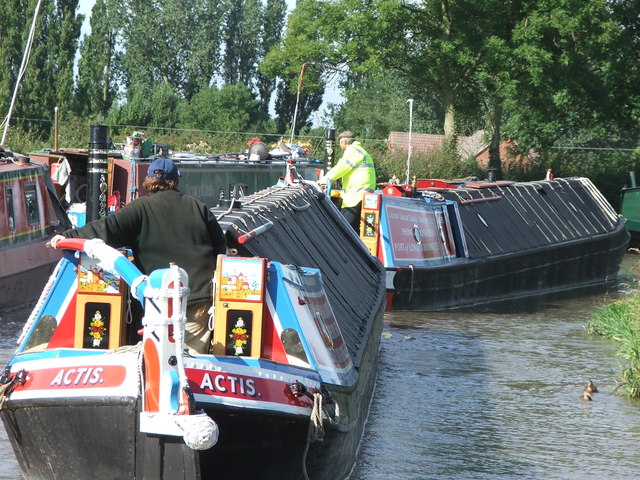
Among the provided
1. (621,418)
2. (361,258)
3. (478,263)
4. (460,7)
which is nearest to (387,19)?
(460,7)

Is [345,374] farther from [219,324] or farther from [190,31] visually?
[190,31]

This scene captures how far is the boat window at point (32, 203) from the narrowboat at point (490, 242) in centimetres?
453

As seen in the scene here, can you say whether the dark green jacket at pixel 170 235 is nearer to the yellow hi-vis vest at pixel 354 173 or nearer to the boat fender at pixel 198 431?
Result: the boat fender at pixel 198 431

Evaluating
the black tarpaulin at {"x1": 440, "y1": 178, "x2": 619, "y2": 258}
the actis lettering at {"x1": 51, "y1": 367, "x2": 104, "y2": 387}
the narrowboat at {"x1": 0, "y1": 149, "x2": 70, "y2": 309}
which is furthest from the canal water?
the black tarpaulin at {"x1": 440, "y1": 178, "x2": 619, "y2": 258}

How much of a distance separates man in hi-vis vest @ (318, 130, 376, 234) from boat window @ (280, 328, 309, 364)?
29.0 ft

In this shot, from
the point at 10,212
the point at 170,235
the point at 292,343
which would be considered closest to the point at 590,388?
the point at 292,343

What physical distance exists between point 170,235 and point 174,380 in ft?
4.43

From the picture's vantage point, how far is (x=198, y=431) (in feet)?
17.4

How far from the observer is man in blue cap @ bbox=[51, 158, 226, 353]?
6.49 m

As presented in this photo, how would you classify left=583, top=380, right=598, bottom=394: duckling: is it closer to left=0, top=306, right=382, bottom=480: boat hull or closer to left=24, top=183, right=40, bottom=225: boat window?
left=0, top=306, right=382, bottom=480: boat hull

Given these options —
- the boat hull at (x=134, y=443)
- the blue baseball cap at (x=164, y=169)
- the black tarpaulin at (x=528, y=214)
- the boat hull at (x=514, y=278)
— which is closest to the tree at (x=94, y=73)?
the black tarpaulin at (x=528, y=214)

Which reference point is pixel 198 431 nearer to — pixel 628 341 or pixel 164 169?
pixel 164 169

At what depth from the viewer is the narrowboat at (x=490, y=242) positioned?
620 inches

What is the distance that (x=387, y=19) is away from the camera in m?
34.1
